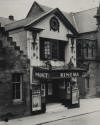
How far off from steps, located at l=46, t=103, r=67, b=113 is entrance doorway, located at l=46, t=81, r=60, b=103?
3.46 ft

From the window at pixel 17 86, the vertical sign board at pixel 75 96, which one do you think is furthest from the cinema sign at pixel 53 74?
the vertical sign board at pixel 75 96

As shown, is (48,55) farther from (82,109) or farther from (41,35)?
(82,109)

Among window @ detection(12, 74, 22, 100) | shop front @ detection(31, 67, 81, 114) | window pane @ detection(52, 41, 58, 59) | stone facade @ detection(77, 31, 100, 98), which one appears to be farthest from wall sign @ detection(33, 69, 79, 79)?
stone facade @ detection(77, 31, 100, 98)

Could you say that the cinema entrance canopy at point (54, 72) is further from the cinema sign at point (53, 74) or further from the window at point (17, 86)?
the window at point (17, 86)

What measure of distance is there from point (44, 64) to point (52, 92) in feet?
12.2

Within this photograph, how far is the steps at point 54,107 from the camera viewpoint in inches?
951

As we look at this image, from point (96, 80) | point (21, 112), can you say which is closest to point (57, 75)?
point (21, 112)

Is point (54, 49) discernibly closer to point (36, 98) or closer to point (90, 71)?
point (36, 98)

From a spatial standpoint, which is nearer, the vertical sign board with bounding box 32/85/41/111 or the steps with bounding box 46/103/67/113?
the vertical sign board with bounding box 32/85/41/111

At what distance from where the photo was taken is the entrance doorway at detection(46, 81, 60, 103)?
87.1 feet

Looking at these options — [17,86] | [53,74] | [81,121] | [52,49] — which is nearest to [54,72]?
[53,74]

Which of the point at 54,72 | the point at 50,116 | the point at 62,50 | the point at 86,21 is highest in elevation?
the point at 86,21

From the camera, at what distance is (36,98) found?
2294 centimetres

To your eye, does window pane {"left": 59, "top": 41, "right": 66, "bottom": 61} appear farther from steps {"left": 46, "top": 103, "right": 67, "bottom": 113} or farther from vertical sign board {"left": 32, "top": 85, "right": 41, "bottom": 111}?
vertical sign board {"left": 32, "top": 85, "right": 41, "bottom": 111}
